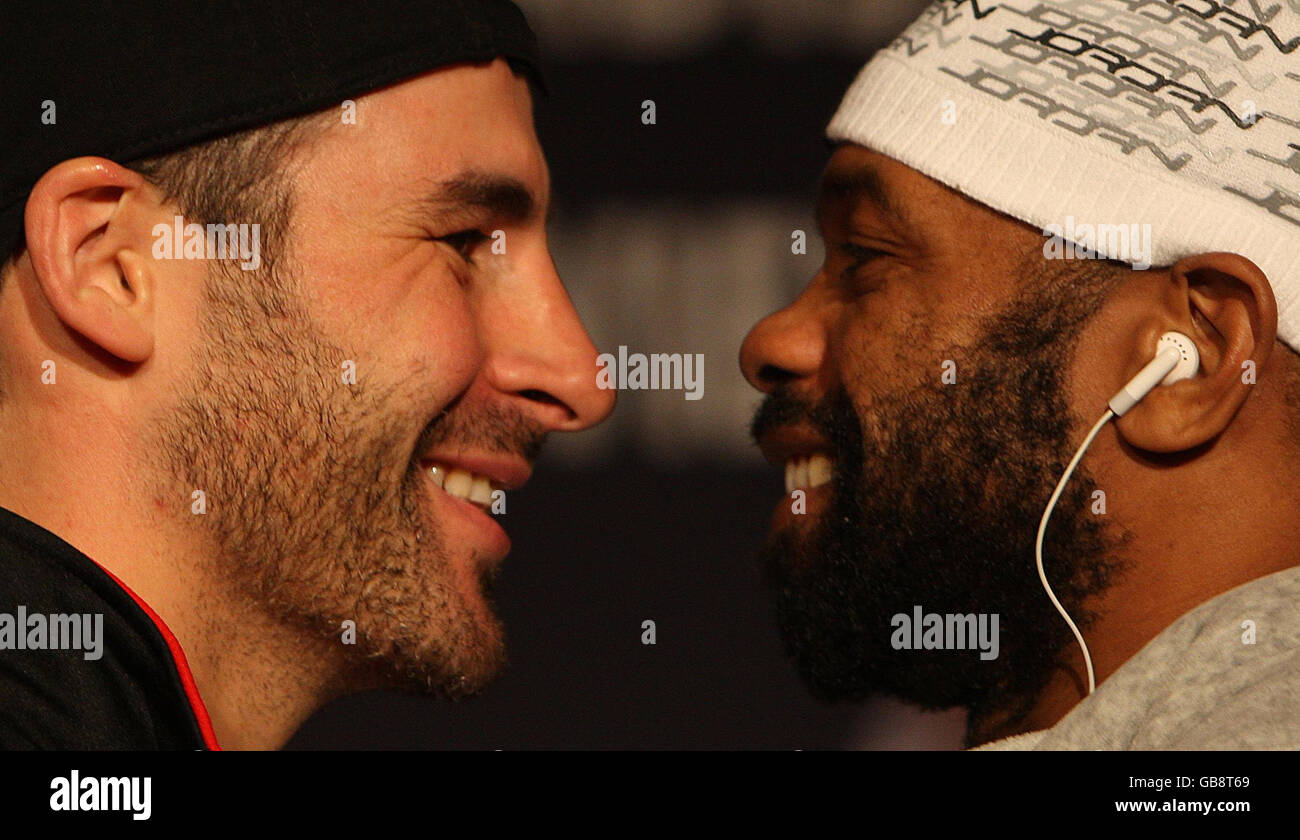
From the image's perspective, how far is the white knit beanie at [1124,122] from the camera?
128 cm

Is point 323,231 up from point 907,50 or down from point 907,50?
down

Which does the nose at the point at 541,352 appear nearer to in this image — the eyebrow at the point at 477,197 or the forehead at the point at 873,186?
the eyebrow at the point at 477,197

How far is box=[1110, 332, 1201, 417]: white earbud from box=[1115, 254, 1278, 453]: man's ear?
1 cm

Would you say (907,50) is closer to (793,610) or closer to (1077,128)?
(1077,128)

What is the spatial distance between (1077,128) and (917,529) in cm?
50

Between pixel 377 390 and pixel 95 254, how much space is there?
1.02 feet

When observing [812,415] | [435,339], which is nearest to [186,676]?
[435,339]

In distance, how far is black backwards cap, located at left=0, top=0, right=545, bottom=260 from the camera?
121 cm

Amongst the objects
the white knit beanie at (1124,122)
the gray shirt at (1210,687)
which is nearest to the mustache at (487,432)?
the white knit beanie at (1124,122)

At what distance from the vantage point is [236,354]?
1.26 m

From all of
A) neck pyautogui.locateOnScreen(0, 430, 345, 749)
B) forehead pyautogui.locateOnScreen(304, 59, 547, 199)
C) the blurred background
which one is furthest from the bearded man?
the blurred background

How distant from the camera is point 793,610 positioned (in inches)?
60.5

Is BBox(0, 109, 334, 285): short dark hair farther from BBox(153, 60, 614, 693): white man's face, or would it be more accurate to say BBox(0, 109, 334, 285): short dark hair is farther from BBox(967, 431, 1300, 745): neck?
BBox(967, 431, 1300, 745): neck
